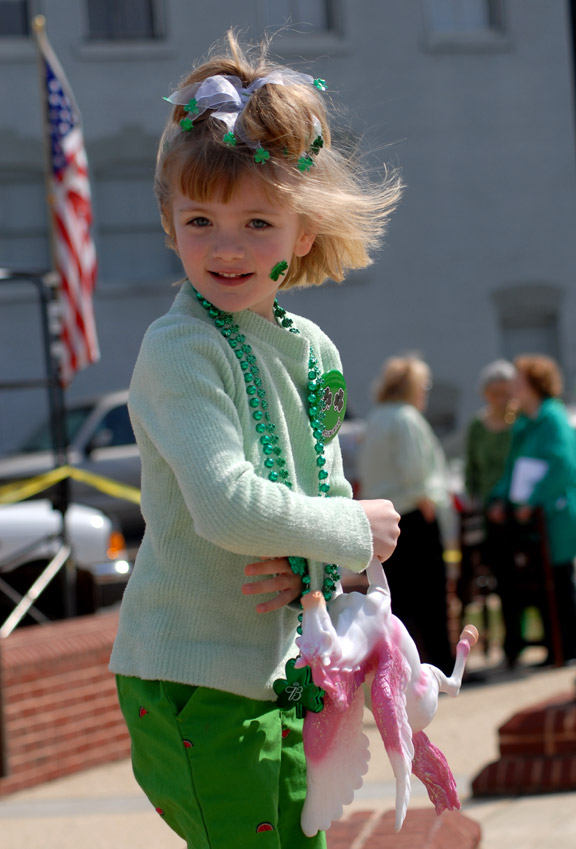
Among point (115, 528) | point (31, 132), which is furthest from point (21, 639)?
point (31, 132)

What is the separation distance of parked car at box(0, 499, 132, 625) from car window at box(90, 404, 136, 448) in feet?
8.81

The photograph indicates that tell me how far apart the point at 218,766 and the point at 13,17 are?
16.5 m

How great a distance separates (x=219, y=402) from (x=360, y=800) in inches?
116

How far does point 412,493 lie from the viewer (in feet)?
23.1

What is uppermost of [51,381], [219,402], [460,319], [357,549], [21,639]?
[219,402]

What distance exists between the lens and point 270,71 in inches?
86.5

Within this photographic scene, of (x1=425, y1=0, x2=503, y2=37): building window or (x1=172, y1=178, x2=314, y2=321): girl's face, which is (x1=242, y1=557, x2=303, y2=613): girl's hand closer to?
(x1=172, y1=178, x2=314, y2=321): girl's face

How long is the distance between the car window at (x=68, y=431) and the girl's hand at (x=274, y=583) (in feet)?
32.6

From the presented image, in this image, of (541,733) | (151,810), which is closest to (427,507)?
(541,733)

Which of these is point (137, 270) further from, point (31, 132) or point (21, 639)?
point (21, 639)

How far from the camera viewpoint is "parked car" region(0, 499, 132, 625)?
6613 millimetres

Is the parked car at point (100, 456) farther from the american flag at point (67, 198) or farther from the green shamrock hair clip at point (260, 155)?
the green shamrock hair clip at point (260, 155)

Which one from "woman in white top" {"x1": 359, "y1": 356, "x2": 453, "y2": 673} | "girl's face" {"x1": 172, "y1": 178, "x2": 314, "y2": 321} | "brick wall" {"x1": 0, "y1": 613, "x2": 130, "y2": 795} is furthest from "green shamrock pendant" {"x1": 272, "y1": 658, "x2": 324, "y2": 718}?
"woman in white top" {"x1": 359, "y1": 356, "x2": 453, "y2": 673}

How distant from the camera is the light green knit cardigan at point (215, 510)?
191 cm
